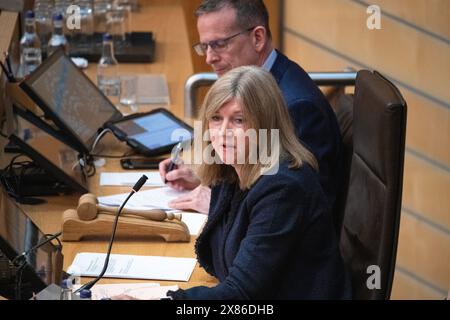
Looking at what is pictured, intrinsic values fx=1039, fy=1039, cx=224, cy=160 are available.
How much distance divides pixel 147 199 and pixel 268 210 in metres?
0.86

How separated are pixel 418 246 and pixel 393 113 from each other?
246cm

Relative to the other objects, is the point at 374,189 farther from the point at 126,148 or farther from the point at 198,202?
the point at 126,148

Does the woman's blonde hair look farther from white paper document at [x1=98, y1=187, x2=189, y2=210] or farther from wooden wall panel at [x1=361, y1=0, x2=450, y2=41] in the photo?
wooden wall panel at [x1=361, y1=0, x2=450, y2=41]

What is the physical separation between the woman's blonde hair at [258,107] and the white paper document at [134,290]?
33 centimetres

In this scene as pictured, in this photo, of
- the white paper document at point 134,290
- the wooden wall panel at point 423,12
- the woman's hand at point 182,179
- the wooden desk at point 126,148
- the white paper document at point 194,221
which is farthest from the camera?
the wooden wall panel at point 423,12

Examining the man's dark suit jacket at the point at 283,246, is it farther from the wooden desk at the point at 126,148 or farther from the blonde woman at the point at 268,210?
the wooden desk at the point at 126,148

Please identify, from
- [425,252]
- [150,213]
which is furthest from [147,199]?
[425,252]

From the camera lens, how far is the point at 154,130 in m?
3.65

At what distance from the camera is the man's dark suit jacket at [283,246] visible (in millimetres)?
2238

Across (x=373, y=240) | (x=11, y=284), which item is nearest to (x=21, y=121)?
(x=11, y=284)

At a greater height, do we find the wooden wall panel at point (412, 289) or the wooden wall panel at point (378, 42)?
the wooden wall panel at point (378, 42)

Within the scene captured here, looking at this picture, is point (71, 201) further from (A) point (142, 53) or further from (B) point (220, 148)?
(A) point (142, 53)

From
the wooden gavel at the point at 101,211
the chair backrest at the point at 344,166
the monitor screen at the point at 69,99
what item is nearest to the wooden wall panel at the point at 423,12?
the monitor screen at the point at 69,99

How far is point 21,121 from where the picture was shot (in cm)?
329
